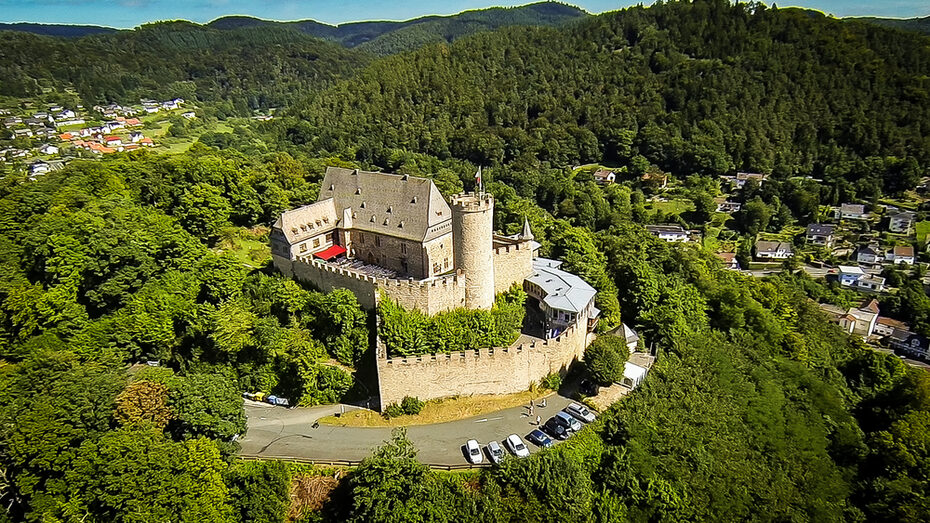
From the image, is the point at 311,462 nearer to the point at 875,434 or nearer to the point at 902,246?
the point at 875,434

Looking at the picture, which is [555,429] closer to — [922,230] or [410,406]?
[410,406]

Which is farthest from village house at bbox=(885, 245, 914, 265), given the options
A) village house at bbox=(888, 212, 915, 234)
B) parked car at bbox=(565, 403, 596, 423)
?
parked car at bbox=(565, 403, 596, 423)

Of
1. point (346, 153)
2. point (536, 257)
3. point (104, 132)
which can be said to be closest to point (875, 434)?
point (536, 257)

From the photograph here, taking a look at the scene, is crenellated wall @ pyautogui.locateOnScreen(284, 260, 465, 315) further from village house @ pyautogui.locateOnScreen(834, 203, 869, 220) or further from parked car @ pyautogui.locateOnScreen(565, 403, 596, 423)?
village house @ pyautogui.locateOnScreen(834, 203, 869, 220)

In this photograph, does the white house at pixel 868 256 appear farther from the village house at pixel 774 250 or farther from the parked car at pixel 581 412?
the parked car at pixel 581 412

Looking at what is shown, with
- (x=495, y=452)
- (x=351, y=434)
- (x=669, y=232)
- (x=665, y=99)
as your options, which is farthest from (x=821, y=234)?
(x=351, y=434)
